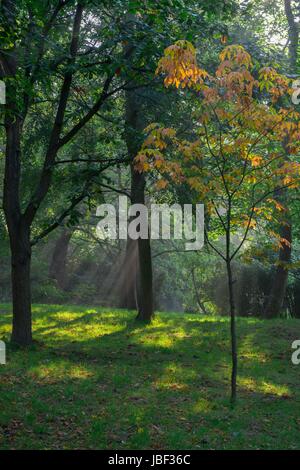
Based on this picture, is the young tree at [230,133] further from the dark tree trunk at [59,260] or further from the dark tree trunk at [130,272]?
the dark tree trunk at [59,260]

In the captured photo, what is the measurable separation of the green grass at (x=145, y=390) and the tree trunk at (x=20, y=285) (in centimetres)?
Result: 45

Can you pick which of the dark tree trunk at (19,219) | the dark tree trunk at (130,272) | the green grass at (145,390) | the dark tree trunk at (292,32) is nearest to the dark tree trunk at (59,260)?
the dark tree trunk at (130,272)

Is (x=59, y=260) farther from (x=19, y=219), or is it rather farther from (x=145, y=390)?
(x=145, y=390)

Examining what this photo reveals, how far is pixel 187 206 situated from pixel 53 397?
510cm

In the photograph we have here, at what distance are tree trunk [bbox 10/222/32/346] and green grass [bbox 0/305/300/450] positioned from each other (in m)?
0.45

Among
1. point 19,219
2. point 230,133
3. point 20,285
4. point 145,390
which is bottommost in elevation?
point 145,390

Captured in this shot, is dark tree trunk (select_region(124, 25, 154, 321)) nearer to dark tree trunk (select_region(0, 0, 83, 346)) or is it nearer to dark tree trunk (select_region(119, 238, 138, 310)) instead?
dark tree trunk (select_region(0, 0, 83, 346))

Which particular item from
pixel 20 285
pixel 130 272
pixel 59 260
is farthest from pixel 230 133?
pixel 59 260

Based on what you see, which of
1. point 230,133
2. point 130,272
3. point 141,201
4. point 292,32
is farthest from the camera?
point 130,272

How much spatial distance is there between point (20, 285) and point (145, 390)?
3854mm

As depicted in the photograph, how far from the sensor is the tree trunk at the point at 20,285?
11.2m

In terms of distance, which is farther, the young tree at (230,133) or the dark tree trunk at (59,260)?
the dark tree trunk at (59,260)

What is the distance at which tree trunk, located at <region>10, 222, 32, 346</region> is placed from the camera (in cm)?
1124

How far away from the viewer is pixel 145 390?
8.96 m
